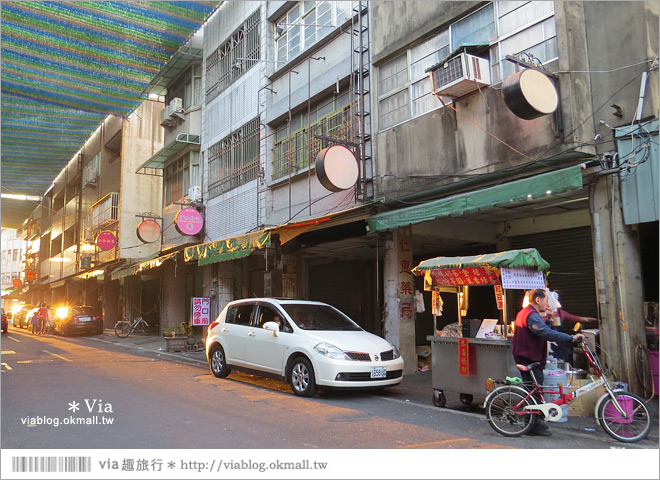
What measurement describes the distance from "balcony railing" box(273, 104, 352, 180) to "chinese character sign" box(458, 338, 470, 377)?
295 inches

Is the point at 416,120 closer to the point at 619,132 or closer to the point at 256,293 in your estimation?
the point at 619,132

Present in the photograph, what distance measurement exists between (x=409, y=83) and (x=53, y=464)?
34.3 ft

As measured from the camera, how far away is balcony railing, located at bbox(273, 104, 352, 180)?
46.0 ft

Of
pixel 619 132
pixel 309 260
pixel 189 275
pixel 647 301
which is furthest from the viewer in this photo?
Answer: pixel 189 275

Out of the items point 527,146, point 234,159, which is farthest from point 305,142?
point 527,146

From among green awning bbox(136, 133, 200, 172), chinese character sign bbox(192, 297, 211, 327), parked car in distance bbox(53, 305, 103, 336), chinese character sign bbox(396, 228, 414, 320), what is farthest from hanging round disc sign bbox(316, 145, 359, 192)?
parked car in distance bbox(53, 305, 103, 336)

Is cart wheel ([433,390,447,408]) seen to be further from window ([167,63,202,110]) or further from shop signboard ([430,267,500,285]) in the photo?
window ([167,63,202,110])

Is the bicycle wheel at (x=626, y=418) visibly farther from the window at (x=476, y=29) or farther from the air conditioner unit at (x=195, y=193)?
the air conditioner unit at (x=195, y=193)

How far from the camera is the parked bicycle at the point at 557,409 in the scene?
18.5ft

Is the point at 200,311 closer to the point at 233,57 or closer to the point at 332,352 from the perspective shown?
the point at 233,57

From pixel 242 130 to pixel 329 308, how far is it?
34.2 feet

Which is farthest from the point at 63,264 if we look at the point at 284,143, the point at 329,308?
the point at 329,308

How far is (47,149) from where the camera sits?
23.0m

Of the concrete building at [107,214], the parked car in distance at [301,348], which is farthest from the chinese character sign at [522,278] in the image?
the concrete building at [107,214]
